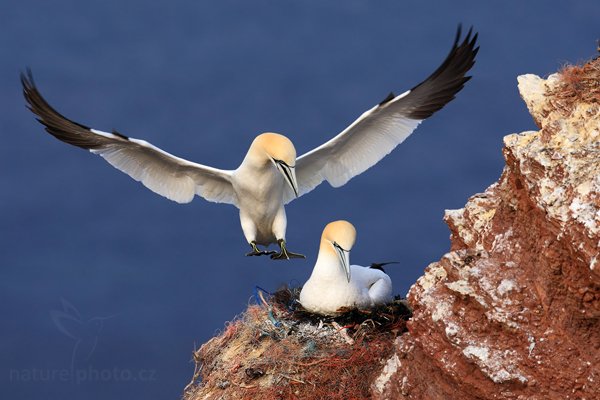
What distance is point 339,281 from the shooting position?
9594 mm

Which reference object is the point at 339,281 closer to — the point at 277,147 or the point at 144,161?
the point at 277,147

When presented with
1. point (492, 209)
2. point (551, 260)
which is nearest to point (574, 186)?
point (551, 260)

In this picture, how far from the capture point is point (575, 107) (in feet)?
20.6

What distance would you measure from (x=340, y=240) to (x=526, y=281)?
12.8ft

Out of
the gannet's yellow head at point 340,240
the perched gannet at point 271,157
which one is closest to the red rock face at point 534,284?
the gannet's yellow head at point 340,240

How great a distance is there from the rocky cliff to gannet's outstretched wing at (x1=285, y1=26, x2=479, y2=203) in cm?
412

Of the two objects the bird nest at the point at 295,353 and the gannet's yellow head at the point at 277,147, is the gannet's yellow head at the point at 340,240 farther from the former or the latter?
the gannet's yellow head at the point at 277,147

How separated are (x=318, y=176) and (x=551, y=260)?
674 centimetres

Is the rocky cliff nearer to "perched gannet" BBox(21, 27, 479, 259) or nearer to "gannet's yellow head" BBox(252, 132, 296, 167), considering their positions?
"gannet's yellow head" BBox(252, 132, 296, 167)

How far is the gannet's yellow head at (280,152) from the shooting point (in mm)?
10938

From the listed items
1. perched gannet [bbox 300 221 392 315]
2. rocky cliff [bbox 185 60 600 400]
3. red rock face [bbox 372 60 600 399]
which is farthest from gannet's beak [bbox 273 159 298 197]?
red rock face [bbox 372 60 600 399]

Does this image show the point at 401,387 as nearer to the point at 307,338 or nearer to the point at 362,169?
the point at 307,338

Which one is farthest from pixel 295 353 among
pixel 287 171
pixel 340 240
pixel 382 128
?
pixel 382 128

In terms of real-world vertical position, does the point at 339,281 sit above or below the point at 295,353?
above
